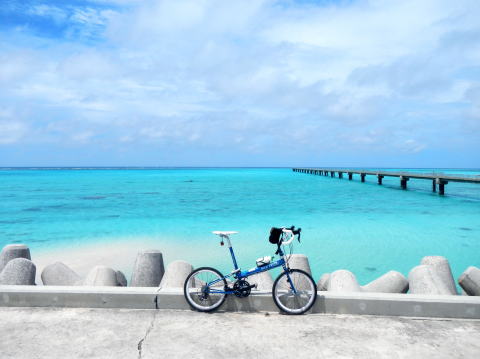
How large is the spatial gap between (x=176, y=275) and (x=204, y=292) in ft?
4.85

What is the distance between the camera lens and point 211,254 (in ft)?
47.2

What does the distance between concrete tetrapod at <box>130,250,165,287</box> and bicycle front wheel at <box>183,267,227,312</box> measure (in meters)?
2.24

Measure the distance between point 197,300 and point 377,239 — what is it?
14.1 metres

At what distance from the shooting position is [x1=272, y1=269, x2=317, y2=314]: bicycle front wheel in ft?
15.6

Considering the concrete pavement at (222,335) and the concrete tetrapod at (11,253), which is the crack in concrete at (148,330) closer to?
the concrete pavement at (222,335)

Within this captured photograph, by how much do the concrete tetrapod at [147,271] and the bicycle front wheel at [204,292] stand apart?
7.36ft

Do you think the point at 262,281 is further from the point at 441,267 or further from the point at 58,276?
the point at 58,276

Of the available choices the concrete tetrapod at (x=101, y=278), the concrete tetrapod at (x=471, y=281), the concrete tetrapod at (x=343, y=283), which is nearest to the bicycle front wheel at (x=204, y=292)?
the concrete tetrapod at (x=343, y=283)

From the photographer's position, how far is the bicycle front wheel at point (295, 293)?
477cm

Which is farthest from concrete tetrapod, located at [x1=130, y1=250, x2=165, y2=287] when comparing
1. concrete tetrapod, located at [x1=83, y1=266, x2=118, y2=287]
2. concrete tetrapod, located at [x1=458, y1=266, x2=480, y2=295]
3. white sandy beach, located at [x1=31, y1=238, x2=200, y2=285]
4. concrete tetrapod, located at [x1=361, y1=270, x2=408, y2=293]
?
concrete tetrapod, located at [x1=458, y1=266, x2=480, y2=295]

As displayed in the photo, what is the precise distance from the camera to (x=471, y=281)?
5719 mm

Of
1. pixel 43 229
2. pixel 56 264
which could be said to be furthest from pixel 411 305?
pixel 43 229

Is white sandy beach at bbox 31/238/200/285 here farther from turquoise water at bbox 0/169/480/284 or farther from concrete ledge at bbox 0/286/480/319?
concrete ledge at bbox 0/286/480/319

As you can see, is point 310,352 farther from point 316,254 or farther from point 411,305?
point 316,254
